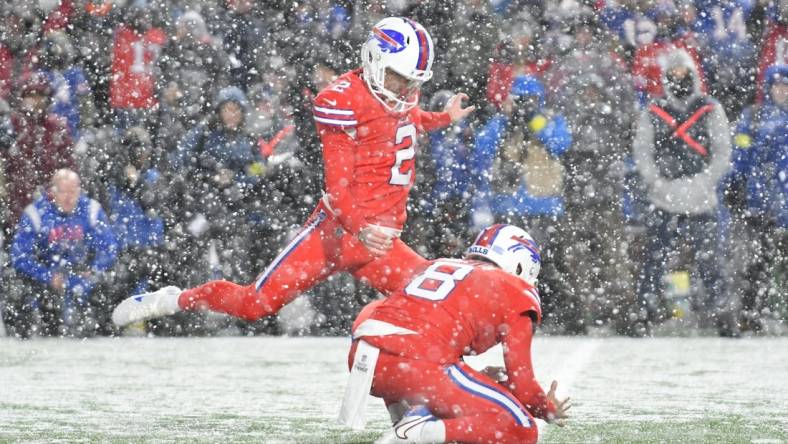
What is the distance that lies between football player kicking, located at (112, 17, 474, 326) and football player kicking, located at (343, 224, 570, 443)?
836mm

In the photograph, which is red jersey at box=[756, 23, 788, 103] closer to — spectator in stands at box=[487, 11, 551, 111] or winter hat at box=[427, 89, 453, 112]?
spectator in stands at box=[487, 11, 551, 111]


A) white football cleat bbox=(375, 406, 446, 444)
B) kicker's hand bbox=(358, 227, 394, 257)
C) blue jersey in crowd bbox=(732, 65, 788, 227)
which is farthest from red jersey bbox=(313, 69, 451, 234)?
blue jersey in crowd bbox=(732, 65, 788, 227)

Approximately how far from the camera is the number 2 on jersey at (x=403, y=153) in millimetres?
6535

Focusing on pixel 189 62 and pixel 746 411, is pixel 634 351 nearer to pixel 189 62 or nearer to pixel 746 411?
pixel 746 411

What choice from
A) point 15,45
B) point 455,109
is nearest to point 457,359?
point 455,109

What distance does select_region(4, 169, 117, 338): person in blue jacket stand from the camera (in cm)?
973

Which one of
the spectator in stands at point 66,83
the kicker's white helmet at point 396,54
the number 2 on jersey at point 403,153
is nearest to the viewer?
the kicker's white helmet at point 396,54

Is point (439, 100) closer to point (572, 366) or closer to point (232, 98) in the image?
point (232, 98)

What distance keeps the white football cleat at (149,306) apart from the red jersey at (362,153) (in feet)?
3.32

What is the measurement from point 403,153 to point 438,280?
1.33m

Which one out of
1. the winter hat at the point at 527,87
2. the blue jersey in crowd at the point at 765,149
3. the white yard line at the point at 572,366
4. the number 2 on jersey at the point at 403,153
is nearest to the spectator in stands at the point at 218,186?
the winter hat at the point at 527,87

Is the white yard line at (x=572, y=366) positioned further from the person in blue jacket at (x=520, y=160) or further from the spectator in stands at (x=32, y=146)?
the spectator in stands at (x=32, y=146)

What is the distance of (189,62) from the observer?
9977 mm

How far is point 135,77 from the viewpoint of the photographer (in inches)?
395
